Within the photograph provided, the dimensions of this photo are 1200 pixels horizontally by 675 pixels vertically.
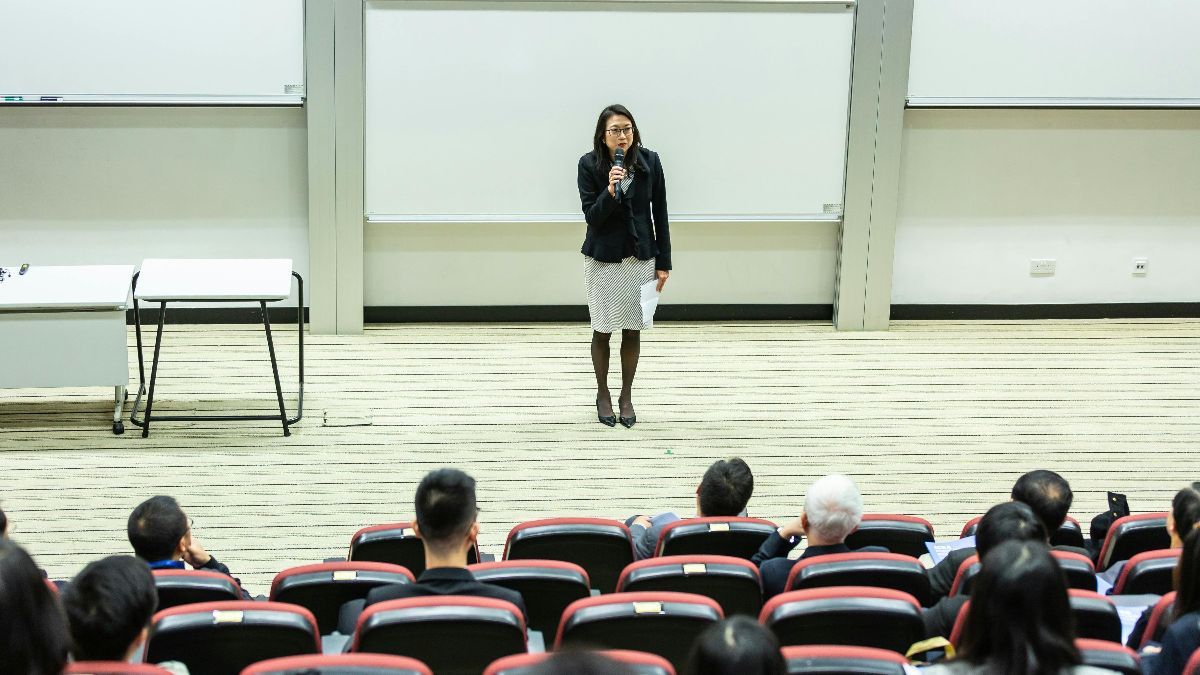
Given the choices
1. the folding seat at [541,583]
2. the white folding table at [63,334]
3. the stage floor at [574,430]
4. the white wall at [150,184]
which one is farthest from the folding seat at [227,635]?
the white wall at [150,184]

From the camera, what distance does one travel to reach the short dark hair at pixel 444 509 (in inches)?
122

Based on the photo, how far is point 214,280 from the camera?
236 inches

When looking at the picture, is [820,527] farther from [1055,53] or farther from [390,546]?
Result: [1055,53]

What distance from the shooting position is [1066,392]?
6.89 m

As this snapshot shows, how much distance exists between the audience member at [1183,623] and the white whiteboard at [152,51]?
6.07 meters

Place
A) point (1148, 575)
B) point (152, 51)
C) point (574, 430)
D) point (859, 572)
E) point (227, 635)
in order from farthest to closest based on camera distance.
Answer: point (152, 51), point (574, 430), point (1148, 575), point (859, 572), point (227, 635)

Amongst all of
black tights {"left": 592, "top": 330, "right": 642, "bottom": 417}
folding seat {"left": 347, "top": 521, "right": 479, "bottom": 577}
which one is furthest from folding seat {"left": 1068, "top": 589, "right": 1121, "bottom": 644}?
black tights {"left": 592, "top": 330, "right": 642, "bottom": 417}

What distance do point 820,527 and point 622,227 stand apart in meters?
2.64

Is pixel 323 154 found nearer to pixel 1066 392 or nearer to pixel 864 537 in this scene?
pixel 1066 392

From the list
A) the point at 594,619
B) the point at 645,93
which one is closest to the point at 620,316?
the point at 645,93

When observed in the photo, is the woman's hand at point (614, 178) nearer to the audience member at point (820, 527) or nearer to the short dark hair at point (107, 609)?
the audience member at point (820, 527)

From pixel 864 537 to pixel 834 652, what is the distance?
4.60 feet

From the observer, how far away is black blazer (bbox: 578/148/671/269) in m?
5.86

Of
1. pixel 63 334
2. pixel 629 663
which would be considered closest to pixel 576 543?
pixel 629 663
